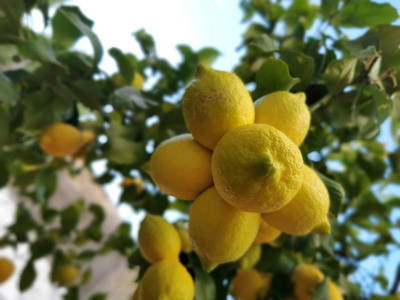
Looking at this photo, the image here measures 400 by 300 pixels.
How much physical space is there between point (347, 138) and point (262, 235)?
1.16 feet

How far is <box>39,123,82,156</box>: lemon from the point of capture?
0.78 metres

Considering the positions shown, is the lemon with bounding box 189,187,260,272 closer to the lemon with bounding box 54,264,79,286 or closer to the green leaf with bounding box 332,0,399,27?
the green leaf with bounding box 332,0,399,27

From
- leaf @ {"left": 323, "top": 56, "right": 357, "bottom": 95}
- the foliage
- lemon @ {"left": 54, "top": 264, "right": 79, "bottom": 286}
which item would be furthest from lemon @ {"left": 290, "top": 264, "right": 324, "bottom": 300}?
lemon @ {"left": 54, "top": 264, "right": 79, "bottom": 286}

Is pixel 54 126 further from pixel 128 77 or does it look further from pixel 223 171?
pixel 223 171

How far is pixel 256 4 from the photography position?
3.20 feet

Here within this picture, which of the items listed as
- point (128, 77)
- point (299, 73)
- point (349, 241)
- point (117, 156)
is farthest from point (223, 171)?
point (349, 241)

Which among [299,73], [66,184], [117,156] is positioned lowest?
[66,184]

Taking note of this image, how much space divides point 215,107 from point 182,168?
8 cm

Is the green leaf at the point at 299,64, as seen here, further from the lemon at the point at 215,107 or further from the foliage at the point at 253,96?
the lemon at the point at 215,107

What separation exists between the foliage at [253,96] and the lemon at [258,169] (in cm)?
12

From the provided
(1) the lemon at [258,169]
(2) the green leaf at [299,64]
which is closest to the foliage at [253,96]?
(2) the green leaf at [299,64]

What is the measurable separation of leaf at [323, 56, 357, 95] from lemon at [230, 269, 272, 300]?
17.3 inches

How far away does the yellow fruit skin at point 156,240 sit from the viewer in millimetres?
458

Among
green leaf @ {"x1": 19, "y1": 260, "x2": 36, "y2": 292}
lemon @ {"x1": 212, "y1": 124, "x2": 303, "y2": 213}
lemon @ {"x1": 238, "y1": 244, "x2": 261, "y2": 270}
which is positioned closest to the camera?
lemon @ {"x1": 212, "y1": 124, "x2": 303, "y2": 213}
